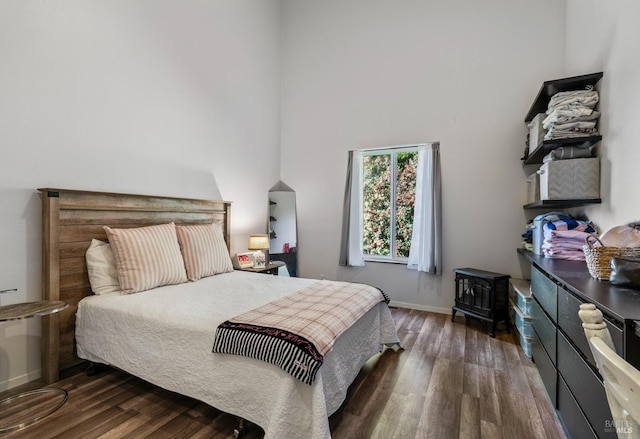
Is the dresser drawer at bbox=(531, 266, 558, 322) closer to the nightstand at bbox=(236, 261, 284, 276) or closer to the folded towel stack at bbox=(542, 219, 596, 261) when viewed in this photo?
the folded towel stack at bbox=(542, 219, 596, 261)

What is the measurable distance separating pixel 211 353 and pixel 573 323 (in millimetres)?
1766

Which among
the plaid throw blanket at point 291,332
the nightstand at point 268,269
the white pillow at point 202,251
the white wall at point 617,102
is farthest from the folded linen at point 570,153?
the white pillow at point 202,251

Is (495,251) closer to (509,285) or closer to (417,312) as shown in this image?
(509,285)

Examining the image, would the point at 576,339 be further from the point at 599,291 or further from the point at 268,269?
the point at 268,269

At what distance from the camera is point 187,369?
1.63m

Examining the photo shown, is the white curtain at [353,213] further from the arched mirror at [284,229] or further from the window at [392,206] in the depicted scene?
the arched mirror at [284,229]

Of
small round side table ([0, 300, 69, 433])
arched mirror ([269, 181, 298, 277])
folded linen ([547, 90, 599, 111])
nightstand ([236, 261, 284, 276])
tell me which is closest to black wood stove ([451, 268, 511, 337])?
folded linen ([547, 90, 599, 111])

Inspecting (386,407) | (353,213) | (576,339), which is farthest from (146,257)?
(576,339)

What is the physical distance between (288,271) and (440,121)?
2.81 metres

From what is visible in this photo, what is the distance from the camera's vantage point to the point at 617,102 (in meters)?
1.96

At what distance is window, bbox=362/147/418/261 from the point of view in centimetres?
391

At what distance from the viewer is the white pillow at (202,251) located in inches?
107

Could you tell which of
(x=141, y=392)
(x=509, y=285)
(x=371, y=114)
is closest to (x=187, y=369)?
(x=141, y=392)

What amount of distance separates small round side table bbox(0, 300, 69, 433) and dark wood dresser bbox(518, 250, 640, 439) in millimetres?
2504
